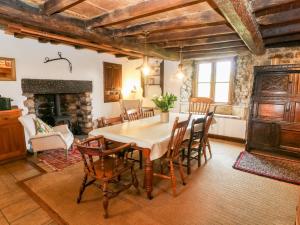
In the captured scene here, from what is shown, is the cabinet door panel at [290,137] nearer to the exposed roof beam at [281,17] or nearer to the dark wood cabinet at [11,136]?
the exposed roof beam at [281,17]

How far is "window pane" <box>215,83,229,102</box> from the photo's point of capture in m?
4.91

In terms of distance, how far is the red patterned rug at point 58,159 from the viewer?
10.4 feet

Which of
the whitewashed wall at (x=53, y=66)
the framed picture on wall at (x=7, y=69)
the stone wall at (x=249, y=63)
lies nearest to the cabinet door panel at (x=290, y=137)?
the stone wall at (x=249, y=63)

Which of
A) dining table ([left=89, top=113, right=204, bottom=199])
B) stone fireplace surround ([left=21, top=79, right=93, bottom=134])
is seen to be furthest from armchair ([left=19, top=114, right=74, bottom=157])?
dining table ([left=89, top=113, right=204, bottom=199])

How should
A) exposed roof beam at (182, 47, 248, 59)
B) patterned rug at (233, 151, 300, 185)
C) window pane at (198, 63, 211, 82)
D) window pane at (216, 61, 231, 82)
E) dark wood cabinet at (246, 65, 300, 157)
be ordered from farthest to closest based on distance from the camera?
window pane at (198, 63, 211, 82), window pane at (216, 61, 231, 82), exposed roof beam at (182, 47, 248, 59), dark wood cabinet at (246, 65, 300, 157), patterned rug at (233, 151, 300, 185)

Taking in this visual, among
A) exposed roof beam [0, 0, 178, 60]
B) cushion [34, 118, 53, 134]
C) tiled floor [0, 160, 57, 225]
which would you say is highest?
exposed roof beam [0, 0, 178, 60]

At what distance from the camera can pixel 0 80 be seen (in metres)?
3.32

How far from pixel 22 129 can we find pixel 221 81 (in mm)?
4700

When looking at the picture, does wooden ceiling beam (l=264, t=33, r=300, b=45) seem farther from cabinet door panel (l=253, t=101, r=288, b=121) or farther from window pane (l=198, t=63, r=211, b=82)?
window pane (l=198, t=63, r=211, b=82)

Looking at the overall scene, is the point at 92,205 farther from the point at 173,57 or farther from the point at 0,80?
the point at 173,57

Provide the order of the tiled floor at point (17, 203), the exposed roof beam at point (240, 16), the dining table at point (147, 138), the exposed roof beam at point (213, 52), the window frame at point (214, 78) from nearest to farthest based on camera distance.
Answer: the exposed roof beam at point (240, 16)
the tiled floor at point (17, 203)
the dining table at point (147, 138)
the exposed roof beam at point (213, 52)
the window frame at point (214, 78)

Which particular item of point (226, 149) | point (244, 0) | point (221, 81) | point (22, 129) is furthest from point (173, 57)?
point (22, 129)

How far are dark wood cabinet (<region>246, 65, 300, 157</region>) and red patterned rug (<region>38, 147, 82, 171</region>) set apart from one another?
11.7 feet

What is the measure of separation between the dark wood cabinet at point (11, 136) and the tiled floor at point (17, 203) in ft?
1.13
